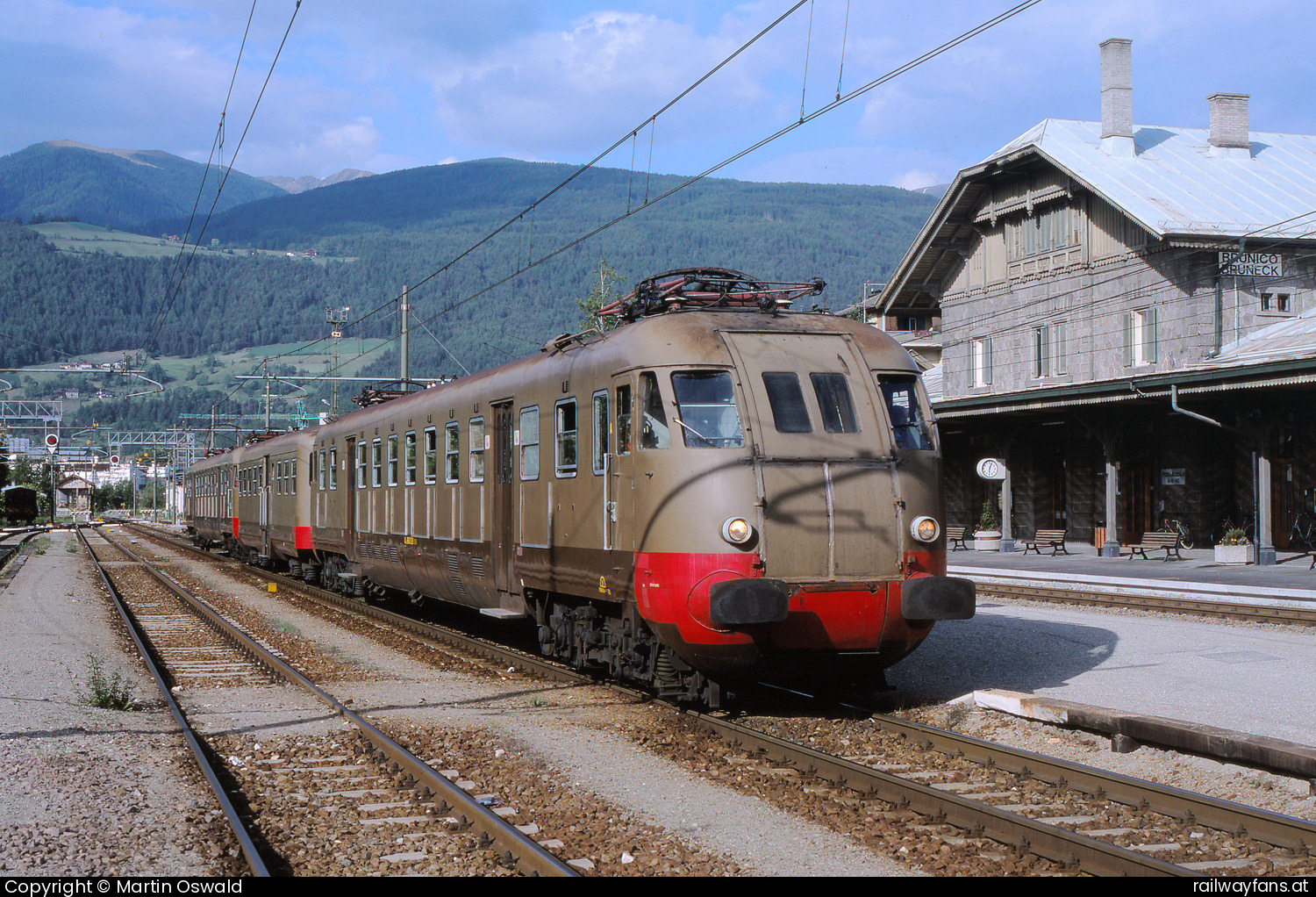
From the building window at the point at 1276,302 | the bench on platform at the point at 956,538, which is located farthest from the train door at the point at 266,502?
the building window at the point at 1276,302

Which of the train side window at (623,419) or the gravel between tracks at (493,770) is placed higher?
the train side window at (623,419)

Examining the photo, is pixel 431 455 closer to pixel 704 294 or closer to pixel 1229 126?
pixel 704 294

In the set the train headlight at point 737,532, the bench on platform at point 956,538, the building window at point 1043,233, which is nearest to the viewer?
the train headlight at point 737,532

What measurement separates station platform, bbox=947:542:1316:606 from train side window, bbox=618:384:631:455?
12.7 metres

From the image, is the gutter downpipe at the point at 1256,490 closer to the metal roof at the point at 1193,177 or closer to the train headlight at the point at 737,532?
the metal roof at the point at 1193,177

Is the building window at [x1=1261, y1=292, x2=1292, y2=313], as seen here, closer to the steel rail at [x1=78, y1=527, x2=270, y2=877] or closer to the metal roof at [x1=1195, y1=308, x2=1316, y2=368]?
the metal roof at [x1=1195, y1=308, x2=1316, y2=368]

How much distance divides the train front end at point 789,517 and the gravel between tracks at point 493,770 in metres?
1.01

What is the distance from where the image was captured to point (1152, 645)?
1319 cm

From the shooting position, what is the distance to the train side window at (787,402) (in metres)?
9.03

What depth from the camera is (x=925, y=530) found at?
9.12 m

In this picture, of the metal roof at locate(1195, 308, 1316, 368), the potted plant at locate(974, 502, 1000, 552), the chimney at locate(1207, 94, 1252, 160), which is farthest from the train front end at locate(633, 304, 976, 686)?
the chimney at locate(1207, 94, 1252, 160)

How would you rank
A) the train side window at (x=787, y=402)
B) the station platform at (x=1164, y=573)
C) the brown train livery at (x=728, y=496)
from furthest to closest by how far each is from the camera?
1. the station platform at (x=1164, y=573)
2. the train side window at (x=787, y=402)
3. the brown train livery at (x=728, y=496)

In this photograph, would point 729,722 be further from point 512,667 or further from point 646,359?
point 512,667

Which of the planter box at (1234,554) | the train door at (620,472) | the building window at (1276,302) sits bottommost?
the planter box at (1234,554)
